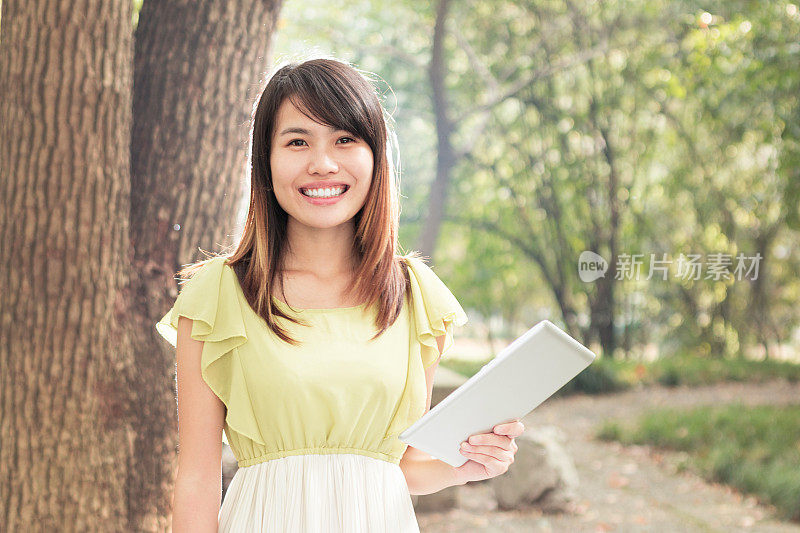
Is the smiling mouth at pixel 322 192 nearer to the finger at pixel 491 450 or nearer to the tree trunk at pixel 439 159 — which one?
the finger at pixel 491 450

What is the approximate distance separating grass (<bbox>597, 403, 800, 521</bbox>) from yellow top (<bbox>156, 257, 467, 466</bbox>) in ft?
12.5

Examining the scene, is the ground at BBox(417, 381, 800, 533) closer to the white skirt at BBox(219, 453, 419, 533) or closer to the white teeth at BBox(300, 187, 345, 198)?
the white skirt at BBox(219, 453, 419, 533)

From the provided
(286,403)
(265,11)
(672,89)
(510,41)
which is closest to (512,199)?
(510,41)

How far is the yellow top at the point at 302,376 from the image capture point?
121 cm

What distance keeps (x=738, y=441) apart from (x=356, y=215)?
486cm

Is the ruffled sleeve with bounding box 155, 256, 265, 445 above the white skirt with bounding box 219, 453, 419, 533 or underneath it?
above

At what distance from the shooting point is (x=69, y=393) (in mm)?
1765

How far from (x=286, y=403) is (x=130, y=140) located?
0.94 metres

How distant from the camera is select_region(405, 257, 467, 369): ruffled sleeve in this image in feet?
4.45

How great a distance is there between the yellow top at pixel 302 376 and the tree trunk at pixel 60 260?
0.55 m

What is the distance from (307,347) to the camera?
123 cm

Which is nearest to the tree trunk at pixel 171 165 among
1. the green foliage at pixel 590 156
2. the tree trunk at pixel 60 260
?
the tree trunk at pixel 60 260

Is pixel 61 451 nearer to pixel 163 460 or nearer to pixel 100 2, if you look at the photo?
pixel 163 460
